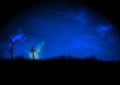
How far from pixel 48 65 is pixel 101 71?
8.69 ft

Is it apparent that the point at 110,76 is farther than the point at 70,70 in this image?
No

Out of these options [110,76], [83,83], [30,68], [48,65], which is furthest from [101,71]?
[30,68]

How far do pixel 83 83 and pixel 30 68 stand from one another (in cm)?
281

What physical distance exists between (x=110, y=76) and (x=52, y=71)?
106 inches

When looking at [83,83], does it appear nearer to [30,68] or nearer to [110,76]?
[110,76]

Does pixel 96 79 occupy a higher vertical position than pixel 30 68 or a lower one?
lower

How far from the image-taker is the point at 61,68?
31.6 feet

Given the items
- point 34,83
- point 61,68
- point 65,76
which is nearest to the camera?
point 34,83

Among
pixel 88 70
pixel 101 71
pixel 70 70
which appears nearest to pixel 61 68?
pixel 70 70

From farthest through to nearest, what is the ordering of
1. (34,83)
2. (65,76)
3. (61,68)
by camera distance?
(61,68) < (65,76) < (34,83)

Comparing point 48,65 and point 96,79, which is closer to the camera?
point 96,79

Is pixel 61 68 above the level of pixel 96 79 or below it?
above

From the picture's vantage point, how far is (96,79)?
28.5ft

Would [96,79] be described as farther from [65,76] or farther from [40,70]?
[40,70]
